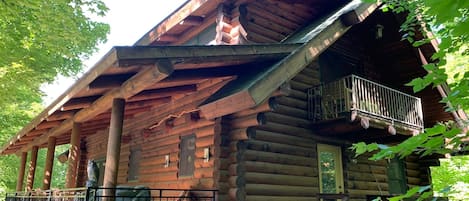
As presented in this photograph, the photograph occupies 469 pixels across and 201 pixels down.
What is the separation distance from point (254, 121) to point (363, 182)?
4379 millimetres

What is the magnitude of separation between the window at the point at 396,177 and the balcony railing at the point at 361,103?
8.00 ft

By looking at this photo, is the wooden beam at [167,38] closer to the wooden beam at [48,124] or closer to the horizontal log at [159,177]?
the wooden beam at [48,124]

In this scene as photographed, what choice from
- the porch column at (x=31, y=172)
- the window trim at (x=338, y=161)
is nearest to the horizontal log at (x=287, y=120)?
the window trim at (x=338, y=161)

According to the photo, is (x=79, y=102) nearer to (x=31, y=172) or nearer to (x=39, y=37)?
(x=31, y=172)

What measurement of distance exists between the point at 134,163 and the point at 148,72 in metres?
5.47

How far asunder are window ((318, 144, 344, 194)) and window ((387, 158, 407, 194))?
8.92 feet

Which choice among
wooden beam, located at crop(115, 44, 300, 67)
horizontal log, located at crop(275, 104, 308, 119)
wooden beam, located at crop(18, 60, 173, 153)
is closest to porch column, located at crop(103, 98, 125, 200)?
wooden beam, located at crop(18, 60, 173, 153)

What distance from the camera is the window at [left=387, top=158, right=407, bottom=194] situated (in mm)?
10812

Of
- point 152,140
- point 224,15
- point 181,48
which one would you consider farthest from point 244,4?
point 152,140

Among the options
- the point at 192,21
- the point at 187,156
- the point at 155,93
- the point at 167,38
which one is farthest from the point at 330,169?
the point at 167,38

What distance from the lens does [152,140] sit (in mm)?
9227

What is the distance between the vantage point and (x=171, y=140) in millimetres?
8430

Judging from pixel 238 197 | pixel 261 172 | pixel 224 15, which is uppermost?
pixel 224 15

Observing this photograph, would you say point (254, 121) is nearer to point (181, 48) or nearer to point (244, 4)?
point (181, 48)
